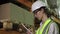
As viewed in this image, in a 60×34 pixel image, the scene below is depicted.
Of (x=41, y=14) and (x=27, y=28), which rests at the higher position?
(x=41, y=14)

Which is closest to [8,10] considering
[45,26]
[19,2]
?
[45,26]

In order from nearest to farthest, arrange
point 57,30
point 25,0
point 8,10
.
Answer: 1. point 8,10
2. point 57,30
3. point 25,0

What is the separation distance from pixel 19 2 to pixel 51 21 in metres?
0.48

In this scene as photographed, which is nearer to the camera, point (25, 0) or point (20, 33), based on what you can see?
point (20, 33)

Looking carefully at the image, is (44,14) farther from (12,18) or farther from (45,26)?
(12,18)

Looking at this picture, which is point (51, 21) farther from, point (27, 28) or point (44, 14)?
point (27, 28)

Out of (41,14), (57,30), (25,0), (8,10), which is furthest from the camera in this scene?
(25,0)

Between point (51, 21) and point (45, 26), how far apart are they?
0.08 m

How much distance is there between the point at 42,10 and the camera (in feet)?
6.50

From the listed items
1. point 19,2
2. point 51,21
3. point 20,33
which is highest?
point 19,2

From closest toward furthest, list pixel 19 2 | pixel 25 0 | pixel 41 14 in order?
pixel 41 14
pixel 19 2
pixel 25 0

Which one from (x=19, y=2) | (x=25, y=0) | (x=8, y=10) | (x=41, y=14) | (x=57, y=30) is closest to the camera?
(x=8, y=10)

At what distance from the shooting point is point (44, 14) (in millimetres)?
1979

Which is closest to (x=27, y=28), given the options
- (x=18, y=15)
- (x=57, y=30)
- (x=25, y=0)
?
(x=57, y=30)
